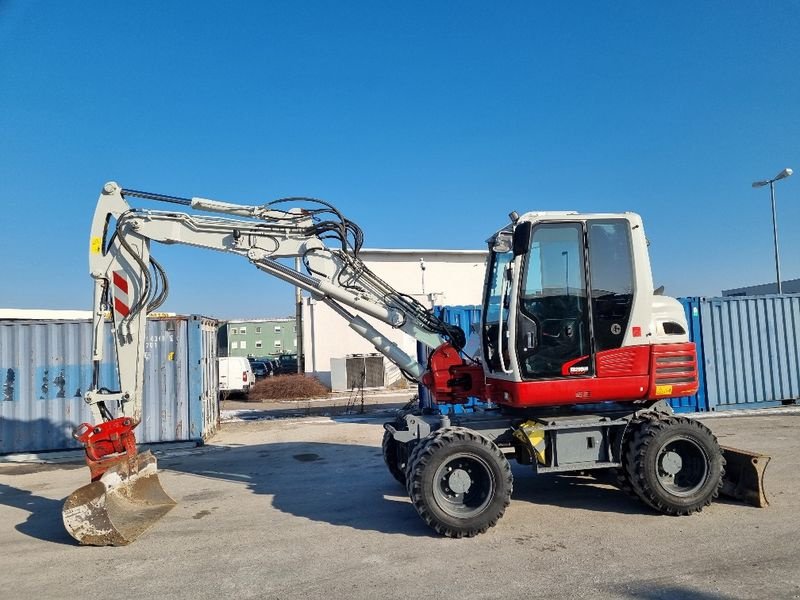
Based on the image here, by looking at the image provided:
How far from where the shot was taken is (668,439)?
20.6 feet

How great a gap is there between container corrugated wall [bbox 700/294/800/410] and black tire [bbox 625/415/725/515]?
8.53 meters

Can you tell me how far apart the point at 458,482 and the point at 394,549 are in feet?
3.09

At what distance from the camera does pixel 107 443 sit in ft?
21.3

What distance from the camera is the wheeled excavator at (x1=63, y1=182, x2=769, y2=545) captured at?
6.01m

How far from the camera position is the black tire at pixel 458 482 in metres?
5.79

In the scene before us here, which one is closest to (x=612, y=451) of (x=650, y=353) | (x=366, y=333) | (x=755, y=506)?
(x=650, y=353)

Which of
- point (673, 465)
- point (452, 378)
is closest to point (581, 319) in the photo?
point (452, 378)

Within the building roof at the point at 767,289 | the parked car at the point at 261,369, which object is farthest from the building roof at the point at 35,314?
the building roof at the point at 767,289

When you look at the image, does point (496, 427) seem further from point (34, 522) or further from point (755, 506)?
point (34, 522)

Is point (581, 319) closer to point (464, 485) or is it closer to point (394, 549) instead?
point (464, 485)

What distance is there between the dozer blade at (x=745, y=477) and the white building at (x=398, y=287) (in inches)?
793

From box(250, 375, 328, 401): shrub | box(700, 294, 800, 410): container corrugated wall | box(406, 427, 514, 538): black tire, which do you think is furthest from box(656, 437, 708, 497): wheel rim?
box(250, 375, 328, 401): shrub

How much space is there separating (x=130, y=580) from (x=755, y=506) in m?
6.56

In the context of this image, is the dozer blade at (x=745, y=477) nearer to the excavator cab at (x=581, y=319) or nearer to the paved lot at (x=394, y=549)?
the paved lot at (x=394, y=549)
